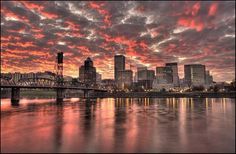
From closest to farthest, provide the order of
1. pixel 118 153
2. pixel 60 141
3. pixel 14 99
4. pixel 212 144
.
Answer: pixel 118 153 < pixel 212 144 < pixel 60 141 < pixel 14 99

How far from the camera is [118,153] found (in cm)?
1919

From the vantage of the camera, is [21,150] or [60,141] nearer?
[21,150]

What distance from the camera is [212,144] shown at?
22.6 m

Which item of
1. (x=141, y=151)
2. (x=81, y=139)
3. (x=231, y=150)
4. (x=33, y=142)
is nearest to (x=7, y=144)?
(x=33, y=142)

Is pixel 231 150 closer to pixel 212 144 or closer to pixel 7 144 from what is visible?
pixel 212 144

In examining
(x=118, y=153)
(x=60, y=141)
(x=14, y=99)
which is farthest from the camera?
(x=14, y=99)

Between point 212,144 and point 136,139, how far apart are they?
7.46m

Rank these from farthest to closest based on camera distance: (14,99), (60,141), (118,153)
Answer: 1. (14,99)
2. (60,141)
3. (118,153)

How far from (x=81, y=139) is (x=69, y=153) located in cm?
573

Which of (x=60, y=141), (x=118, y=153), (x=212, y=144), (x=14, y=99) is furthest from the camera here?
(x=14, y=99)

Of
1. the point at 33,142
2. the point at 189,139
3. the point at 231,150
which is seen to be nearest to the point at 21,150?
the point at 33,142

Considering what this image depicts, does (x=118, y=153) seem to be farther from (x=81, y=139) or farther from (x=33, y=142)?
(x=33, y=142)

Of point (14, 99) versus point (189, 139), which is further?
point (14, 99)

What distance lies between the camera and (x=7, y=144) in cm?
2288
